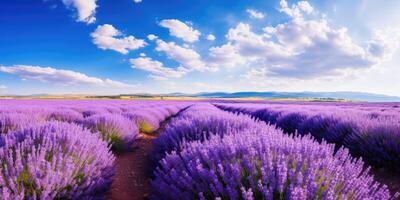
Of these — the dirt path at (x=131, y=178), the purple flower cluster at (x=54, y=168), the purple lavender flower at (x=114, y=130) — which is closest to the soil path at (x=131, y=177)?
the dirt path at (x=131, y=178)

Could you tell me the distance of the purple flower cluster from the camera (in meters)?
2.04

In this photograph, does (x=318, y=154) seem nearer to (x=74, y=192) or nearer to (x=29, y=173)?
(x=74, y=192)

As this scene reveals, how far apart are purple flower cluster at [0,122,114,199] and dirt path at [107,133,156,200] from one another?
407mm

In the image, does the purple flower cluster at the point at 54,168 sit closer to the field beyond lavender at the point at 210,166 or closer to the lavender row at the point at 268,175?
the field beyond lavender at the point at 210,166

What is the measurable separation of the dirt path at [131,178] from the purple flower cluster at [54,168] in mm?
407

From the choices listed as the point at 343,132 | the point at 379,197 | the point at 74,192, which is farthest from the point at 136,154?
the point at 379,197

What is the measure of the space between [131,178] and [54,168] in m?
1.68

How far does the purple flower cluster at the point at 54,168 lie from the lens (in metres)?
2.04

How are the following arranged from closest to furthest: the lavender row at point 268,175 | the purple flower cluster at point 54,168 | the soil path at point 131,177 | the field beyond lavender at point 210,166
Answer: the lavender row at point 268,175
the field beyond lavender at point 210,166
the purple flower cluster at point 54,168
the soil path at point 131,177

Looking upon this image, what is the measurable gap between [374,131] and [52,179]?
432 centimetres

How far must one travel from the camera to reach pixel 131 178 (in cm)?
388

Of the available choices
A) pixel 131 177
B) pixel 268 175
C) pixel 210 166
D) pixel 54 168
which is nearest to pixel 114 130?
pixel 131 177

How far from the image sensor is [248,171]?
5.98 feet

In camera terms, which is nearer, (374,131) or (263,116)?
(374,131)
